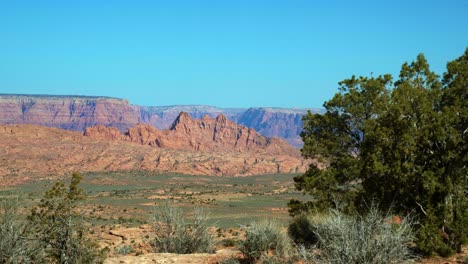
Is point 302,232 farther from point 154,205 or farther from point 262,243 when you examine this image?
point 154,205

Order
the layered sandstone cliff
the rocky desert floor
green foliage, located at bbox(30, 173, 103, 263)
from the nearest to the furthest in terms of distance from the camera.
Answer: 1. green foliage, located at bbox(30, 173, 103, 263)
2. the rocky desert floor
3. the layered sandstone cliff

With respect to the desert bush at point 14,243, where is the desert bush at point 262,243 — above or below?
below

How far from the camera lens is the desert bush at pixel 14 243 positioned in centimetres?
1122

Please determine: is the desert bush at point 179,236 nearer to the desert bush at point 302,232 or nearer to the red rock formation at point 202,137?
the desert bush at point 302,232

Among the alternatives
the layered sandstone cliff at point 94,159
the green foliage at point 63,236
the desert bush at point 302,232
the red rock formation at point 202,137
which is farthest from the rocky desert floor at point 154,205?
the red rock formation at point 202,137

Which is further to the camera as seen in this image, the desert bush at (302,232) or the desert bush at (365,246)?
the desert bush at (302,232)

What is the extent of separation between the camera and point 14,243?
37.6 ft

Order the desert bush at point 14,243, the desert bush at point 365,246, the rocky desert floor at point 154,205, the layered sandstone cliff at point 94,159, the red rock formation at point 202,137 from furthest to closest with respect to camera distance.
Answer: the red rock formation at point 202,137
the layered sandstone cliff at point 94,159
the rocky desert floor at point 154,205
the desert bush at point 14,243
the desert bush at point 365,246

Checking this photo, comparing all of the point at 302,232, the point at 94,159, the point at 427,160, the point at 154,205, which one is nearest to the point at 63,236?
the point at 302,232

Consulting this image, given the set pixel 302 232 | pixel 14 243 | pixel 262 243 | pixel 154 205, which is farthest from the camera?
pixel 154 205

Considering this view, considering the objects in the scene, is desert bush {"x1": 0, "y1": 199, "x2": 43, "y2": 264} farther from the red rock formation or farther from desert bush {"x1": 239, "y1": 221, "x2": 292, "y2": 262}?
the red rock formation

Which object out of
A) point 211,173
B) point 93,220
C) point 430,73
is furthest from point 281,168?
point 430,73

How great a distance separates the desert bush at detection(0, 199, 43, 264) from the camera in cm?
1122

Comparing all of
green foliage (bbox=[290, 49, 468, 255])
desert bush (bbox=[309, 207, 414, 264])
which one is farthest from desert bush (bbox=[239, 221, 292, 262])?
desert bush (bbox=[309, 207, 414, 264])
